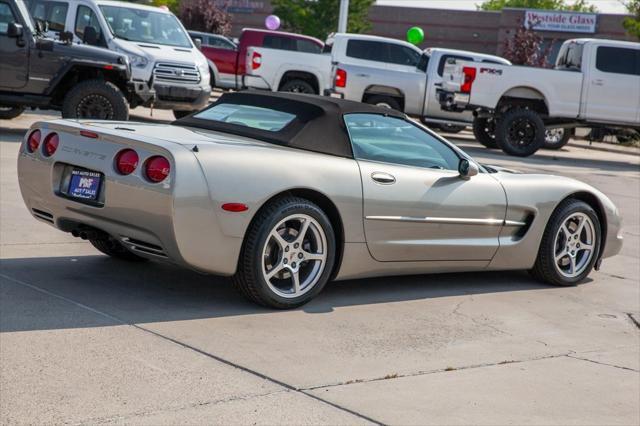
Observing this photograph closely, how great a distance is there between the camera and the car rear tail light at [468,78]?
65.5 ft

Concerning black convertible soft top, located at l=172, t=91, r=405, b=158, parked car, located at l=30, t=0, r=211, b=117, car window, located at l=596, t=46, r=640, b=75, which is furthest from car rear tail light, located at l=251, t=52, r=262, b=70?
black convertible soft top, located at l=172, t=91, r=405, b=158

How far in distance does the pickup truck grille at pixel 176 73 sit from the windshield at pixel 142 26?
35.4 inches

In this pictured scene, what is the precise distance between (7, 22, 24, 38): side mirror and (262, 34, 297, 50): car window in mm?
12651

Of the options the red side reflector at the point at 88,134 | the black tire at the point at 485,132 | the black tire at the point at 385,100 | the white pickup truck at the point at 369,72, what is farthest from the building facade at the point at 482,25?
the red side reflector at the point at 88,134

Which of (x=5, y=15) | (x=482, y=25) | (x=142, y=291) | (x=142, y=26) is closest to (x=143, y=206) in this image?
(x=142, y=291)

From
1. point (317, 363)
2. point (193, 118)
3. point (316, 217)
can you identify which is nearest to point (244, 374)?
point (317, 363)

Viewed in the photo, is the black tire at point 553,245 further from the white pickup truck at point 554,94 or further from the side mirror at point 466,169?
the white pickup truck at point 554,94

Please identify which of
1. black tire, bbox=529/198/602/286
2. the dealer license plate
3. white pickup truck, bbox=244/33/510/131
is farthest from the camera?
white pickup truck, bbox=244/33/510/131

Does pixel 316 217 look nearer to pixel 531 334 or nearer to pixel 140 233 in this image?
pixel 140 233

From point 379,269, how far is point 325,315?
2.06 feet

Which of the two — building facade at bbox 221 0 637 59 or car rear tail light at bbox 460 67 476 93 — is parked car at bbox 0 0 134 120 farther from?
building facade at bbox 221 0 637 59

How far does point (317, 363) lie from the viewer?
17.1ft

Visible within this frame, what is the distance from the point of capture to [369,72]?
74.3 ft

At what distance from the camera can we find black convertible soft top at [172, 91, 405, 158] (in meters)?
6.58
